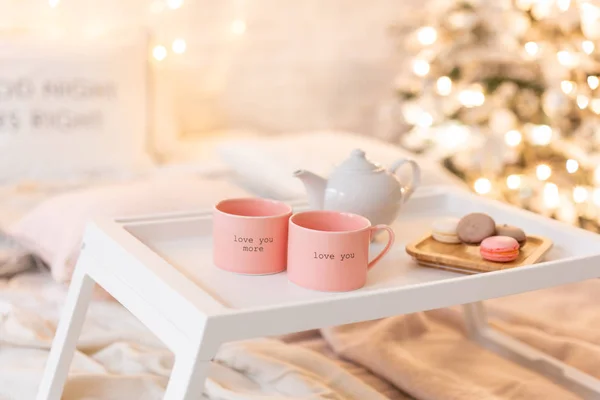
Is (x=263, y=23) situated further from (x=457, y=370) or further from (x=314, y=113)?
(x=457, y=370)

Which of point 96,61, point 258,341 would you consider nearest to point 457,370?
point 258,341

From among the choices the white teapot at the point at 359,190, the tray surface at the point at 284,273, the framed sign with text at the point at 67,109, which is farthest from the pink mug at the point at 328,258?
the framed sign with text at the point at 67,109

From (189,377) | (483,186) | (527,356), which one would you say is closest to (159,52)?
(483,186)

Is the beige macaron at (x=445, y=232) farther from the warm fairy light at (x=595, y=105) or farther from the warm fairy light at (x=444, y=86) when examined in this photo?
the warm fairy light at (x=444, y=86)

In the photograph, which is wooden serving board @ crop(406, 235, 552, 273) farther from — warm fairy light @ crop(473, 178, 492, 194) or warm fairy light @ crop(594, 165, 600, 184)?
warm fairy light @ crop(473, 178, 492, 194)

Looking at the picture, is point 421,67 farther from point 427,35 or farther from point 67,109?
point 67,109

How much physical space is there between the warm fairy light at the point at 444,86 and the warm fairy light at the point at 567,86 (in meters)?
0.34

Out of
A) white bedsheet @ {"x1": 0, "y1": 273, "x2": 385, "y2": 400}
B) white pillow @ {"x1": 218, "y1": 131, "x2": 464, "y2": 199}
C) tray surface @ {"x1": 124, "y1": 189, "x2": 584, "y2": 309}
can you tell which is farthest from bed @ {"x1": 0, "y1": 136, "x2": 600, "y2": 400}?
white pillow @ {"x1": 218, "y1": 131, "x2": 464, "y2": 199}

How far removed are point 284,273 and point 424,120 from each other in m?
1.49

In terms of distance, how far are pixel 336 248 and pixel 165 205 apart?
655 mm

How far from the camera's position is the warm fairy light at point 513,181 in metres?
2.27

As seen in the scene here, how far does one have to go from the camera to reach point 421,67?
93.8 inches

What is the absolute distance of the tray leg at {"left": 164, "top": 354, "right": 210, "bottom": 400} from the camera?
784 millimetres

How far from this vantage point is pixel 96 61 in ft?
6.40
